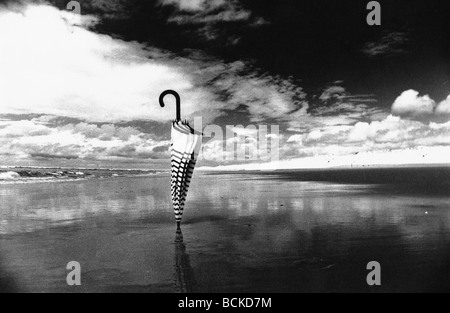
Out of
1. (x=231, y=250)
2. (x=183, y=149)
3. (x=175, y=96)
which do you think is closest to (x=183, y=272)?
(x=231, y=250)

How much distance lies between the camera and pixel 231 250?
8.89 m

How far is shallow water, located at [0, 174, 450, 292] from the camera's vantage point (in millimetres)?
6527

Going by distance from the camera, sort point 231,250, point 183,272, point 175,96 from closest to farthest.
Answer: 1. point 183,272
2. point 231,250
3. point 175,96

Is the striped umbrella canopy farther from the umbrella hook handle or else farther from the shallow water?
the shallow water

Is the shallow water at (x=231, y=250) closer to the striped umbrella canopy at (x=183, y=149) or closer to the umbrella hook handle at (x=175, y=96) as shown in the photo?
the striped umbrella canopy at (x=183, y=149)

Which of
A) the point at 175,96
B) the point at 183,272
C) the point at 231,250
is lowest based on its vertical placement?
the point at 183,272

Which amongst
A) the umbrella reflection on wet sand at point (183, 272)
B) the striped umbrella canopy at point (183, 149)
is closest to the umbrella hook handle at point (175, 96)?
the striped umbrella canopy at point (183, 149)

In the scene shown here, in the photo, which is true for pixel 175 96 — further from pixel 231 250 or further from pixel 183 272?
pixel 183 272

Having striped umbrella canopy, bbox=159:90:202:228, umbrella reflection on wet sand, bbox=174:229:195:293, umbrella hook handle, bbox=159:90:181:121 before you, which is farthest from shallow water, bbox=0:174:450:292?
umbrella hook handle, bbox=159:90:181:121

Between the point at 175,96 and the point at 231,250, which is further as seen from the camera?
the point at 175,96
